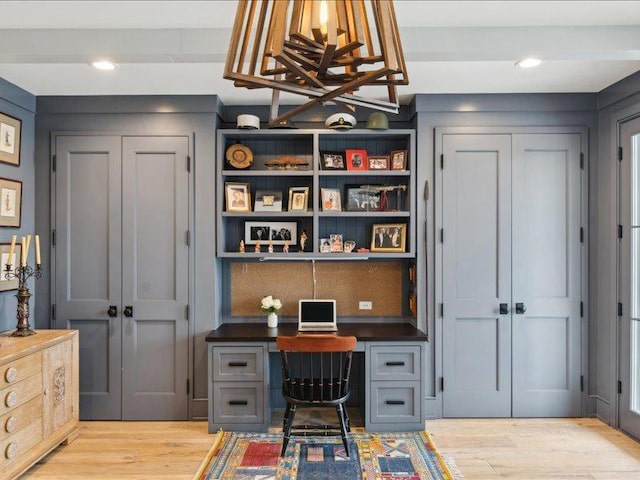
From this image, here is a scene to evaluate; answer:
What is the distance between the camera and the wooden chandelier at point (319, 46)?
1055 mm

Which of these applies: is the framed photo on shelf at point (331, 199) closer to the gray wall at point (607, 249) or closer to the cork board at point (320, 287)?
the cork board at point (320, 287)

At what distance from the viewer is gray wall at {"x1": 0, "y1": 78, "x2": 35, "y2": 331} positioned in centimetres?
334

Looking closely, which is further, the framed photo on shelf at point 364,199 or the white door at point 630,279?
the framed photo on shelf at point 364,199

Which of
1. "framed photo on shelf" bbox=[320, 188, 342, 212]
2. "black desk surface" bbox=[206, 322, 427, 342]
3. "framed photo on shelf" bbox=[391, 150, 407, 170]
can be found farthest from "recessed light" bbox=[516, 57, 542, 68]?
"black desk surface" bbox=[206, 322, 427, 342]

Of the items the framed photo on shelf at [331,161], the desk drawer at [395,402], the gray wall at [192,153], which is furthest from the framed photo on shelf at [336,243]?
the desk drawer at [395,402]

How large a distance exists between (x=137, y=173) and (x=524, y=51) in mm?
2892

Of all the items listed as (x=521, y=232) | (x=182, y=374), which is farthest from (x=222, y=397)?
(x=521, y=232)

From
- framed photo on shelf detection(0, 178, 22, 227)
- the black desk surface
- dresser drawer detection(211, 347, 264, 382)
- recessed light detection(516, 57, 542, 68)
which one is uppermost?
recessed light detection(516, 57, 542, 68)

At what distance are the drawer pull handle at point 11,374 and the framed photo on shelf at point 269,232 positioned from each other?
1.85m

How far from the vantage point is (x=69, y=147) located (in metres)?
3.71

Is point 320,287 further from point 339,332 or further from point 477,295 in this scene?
point 477,295

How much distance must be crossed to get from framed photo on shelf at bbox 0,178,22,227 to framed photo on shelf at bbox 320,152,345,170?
2.33 metres

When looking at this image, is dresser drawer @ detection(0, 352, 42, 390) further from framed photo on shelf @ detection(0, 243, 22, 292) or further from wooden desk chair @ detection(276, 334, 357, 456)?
wooden desk chair @ detection(276, 334, 357, 456)

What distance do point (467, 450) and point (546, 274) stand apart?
1531 mm
